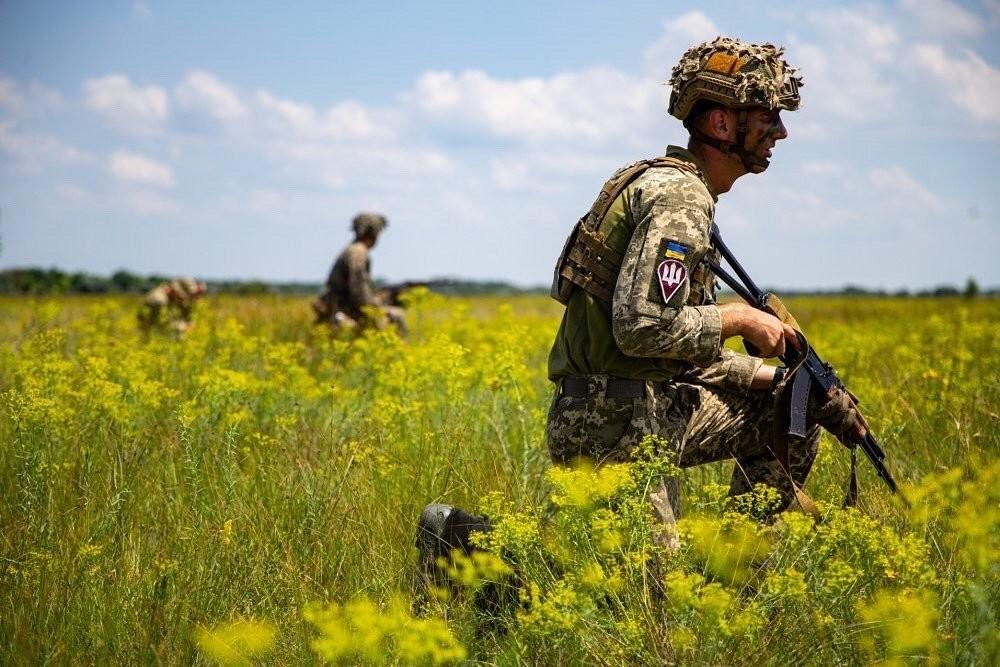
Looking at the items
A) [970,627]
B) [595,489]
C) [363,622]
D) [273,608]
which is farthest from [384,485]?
[970,627]

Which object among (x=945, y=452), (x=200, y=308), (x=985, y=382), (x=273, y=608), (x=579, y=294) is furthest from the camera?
(x=200, y=308)

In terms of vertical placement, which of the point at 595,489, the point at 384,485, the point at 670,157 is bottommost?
the point at 384,485

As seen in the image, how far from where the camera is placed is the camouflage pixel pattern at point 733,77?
3.39 meters

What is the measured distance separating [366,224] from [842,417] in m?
8.05

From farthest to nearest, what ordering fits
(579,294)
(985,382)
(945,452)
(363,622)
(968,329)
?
(968,329), (985,382), (945,452), (579,294), (363,622)

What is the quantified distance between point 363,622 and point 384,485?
2.02 metres

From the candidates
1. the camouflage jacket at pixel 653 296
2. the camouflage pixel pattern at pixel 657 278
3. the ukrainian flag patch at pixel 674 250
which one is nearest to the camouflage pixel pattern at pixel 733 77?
the camouflage jacket at pixel 653 296

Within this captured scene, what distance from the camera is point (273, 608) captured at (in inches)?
125

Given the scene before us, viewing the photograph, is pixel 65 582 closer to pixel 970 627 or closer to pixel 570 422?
pixel 570 422

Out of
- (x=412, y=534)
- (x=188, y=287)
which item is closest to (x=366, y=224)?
(x=188, y=287)

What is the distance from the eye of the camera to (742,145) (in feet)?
11.5

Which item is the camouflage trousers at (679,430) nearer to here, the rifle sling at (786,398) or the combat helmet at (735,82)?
the rifle sling at (786,398)

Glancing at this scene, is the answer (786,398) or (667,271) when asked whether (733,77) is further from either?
(786,398)

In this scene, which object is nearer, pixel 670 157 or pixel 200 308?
pixel 670 157
